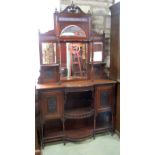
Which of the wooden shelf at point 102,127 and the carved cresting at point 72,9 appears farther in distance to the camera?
the wooden shelf at point 102,127

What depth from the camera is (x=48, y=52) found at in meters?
2.80

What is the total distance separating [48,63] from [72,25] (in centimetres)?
70

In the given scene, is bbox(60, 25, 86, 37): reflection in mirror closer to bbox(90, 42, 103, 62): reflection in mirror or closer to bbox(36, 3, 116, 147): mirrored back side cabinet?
bbox(36, 3, 116, 147): mirrored back side cabinet

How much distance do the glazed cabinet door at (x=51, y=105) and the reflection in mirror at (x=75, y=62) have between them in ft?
1.44

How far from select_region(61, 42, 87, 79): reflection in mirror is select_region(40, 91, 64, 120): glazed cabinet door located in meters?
0.44

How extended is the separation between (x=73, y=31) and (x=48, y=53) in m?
0.53

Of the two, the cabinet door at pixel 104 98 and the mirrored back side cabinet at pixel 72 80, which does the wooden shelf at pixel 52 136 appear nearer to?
the mirrored back side cabinet at pixel 72 80

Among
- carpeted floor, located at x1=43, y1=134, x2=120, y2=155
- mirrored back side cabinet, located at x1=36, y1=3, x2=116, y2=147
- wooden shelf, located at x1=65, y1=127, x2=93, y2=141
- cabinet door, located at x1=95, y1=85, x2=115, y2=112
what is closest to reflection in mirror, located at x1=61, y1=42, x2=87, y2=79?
mirrored back side cabinet, located at x1=36, y1=3, x2=116, y2=147

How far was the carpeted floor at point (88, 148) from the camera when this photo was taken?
2.53 metres

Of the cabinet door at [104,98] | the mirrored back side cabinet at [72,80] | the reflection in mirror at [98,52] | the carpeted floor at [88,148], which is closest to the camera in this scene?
the carpeted floor at [88,148]

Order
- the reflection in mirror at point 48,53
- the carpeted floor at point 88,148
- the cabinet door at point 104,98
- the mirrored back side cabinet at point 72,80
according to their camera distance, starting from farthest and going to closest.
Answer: the cabinet door at point 104,98 < the reflection in mirror at point 48,53 < the mirrored back side cabinet at point 72,80 < the carpeted floor at point 88,148

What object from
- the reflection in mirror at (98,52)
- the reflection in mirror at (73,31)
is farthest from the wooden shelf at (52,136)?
the reflection in mirror at (73,31)
